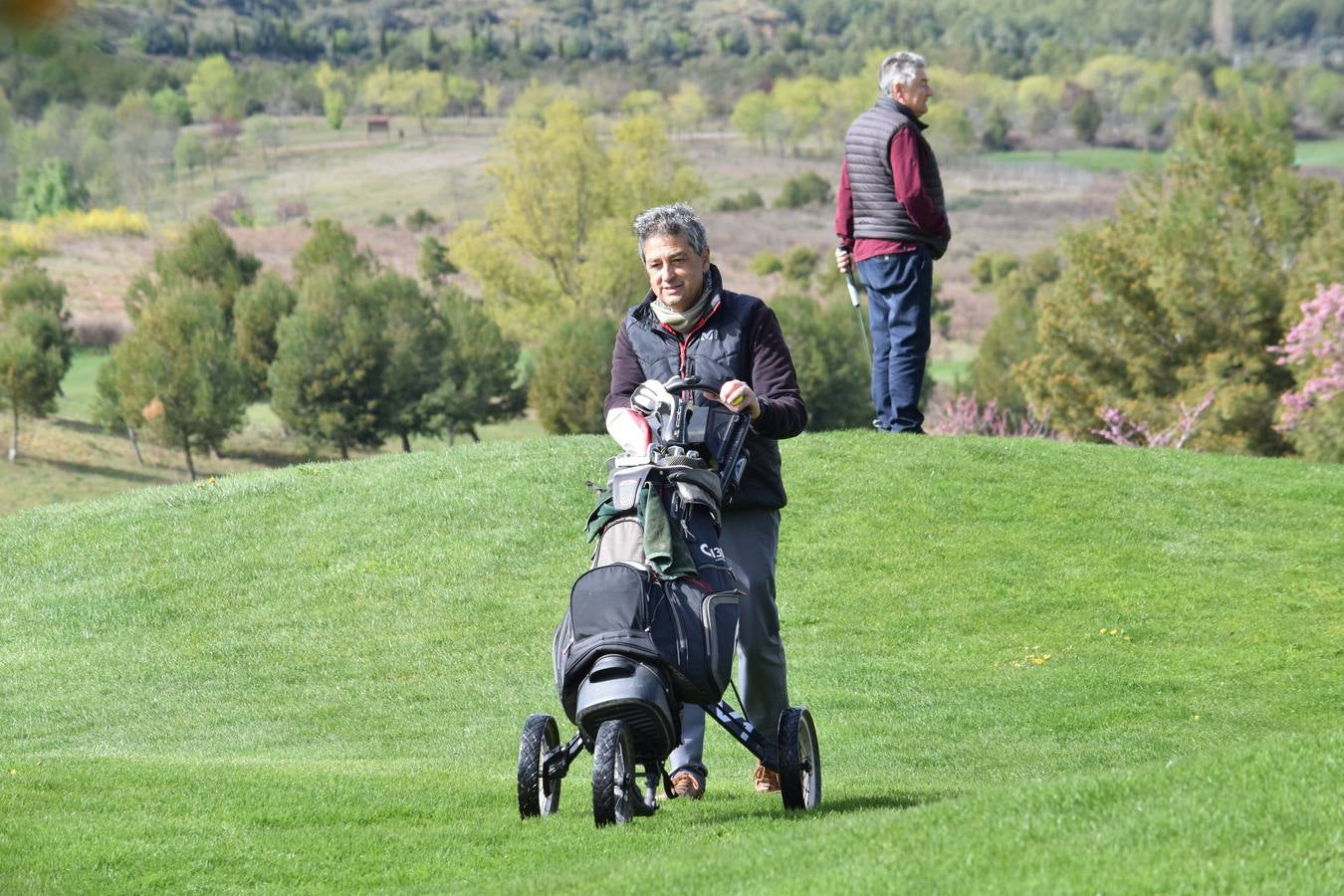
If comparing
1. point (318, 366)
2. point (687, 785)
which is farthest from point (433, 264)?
point (687, 785)

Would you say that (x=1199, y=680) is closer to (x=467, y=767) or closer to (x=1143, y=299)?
(x=467, y=767)

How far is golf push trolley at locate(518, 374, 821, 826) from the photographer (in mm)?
5828

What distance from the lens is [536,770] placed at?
20.9ft

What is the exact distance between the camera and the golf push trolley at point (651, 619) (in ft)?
19.1

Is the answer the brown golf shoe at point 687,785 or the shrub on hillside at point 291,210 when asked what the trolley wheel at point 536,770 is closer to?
the brown golf shoe at point 687,785

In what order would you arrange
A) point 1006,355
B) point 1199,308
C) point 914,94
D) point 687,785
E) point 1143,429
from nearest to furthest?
point 687,785, point 914,94, point 1143,429, point 1199,308, point 1006,355

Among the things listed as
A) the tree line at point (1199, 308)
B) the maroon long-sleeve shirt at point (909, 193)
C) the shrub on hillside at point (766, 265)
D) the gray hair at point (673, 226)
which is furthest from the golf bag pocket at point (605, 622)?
the shrub on hillside at point (766, 265)

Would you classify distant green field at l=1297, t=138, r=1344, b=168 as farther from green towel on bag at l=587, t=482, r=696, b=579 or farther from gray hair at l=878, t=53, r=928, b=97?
green towel on bag at l=587, t=482, r=696, b=579

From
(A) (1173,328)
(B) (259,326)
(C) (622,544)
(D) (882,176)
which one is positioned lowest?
(B) (259,326)

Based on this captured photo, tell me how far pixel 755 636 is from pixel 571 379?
72.8 m

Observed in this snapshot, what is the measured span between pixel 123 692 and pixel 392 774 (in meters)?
4.31

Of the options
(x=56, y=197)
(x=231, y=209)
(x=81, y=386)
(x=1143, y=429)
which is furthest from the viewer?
(x=231, y=209)

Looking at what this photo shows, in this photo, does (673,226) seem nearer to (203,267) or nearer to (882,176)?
(882,176)

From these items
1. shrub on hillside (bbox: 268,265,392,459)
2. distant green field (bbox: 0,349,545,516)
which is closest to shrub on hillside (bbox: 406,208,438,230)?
distant green field (bbox: 0,349,545,516)
